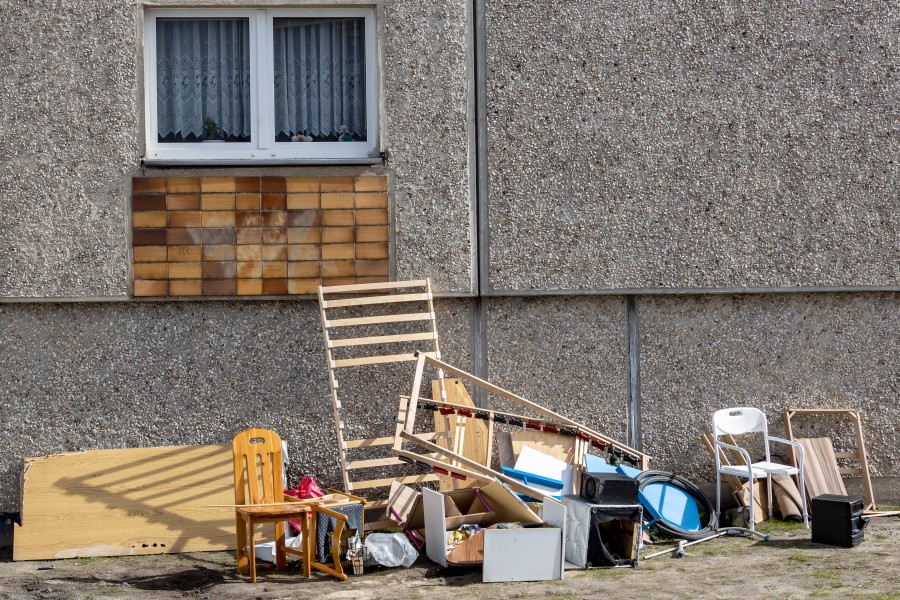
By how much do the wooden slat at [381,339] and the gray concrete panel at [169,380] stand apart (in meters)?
0.25

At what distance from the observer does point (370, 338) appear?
668 centimetres

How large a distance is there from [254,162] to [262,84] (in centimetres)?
58

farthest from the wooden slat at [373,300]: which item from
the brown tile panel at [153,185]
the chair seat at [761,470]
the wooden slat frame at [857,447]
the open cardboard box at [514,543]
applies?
the wooden slat frame at [857,447]

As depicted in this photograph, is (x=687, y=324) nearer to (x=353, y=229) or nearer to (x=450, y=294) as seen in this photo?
(x=450, y=294)

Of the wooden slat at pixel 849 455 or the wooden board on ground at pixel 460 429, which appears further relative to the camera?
the wooden slat at pixel 849 455

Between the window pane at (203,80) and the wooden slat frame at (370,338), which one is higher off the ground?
the window pane at (203,80)

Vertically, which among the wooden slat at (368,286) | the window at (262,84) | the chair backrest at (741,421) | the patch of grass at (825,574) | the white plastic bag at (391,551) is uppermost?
the window at (262,84)

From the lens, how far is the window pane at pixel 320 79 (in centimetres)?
704

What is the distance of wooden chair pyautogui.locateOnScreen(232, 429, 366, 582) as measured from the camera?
5.51 metres

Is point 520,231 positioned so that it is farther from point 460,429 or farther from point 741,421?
point 741,421

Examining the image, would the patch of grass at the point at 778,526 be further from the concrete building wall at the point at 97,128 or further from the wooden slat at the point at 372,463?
the concrete building wall at the point at 97,128

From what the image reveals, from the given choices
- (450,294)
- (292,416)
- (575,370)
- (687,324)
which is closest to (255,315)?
(292,416)

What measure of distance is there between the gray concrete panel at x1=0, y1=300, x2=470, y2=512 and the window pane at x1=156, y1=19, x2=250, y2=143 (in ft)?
4.03

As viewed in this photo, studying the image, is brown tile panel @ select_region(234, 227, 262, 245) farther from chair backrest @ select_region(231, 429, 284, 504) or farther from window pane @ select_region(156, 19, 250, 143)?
chair backrest @ select_region(231, 429, 284, 504)
